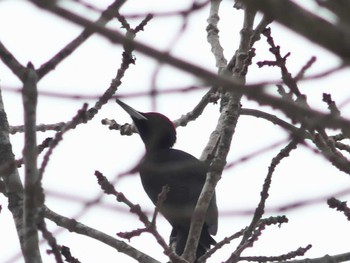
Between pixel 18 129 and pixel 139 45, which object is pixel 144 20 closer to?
pixel 18 129

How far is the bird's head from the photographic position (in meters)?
5.71

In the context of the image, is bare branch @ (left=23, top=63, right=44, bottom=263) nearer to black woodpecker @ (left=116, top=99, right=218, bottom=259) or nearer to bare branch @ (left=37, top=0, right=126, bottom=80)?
bare branch @ (left=37, top=0, right=126, bottom=80)

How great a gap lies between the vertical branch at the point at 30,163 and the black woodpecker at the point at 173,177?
146cm

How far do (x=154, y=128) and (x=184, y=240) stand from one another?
1870mm

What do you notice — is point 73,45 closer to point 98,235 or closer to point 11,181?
point 11,181

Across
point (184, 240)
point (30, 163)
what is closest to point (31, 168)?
point (30, 163)

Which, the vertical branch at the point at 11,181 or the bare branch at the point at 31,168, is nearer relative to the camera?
the bare branch at the point at 31,168

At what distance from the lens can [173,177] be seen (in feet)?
15.8

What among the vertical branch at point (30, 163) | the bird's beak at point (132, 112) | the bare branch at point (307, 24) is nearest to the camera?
the bare branch at point (307, 24)

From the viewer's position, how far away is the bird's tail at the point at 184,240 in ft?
12.8

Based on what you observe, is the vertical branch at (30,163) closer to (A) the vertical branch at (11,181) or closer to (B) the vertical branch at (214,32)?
(A) the vertical branch at (11,181)

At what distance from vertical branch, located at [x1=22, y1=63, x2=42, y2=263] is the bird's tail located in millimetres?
2278

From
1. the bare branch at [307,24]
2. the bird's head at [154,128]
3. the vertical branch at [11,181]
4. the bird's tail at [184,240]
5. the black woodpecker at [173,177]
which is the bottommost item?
the bare branch at [307,24]

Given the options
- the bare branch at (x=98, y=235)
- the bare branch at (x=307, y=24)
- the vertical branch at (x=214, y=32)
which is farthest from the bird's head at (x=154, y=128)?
the bare branch at (x=307, y=24)
